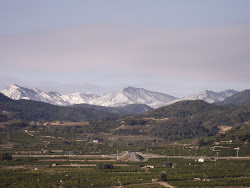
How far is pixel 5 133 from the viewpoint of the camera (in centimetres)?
18062

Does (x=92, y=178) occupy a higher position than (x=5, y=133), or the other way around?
(x=5, y=133)

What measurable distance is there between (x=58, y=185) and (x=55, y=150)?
6590cm

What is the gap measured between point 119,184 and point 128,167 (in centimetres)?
2327

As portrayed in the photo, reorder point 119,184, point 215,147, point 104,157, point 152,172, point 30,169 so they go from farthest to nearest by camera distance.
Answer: point 215,147, point 104,157, point 30,169, point 152,172, point 119,184

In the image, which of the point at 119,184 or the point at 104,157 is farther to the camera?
the point at 104,157

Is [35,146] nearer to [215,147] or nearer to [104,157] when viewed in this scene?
[104,157]

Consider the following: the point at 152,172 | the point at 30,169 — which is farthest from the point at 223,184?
the point at 30,169

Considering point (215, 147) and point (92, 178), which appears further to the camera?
point (215, 147)

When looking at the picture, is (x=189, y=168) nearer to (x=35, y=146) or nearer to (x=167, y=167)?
(x=167, y=167)

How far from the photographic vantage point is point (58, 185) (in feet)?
273

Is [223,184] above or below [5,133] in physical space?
below

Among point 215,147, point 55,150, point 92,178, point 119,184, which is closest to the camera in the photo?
point 119,184

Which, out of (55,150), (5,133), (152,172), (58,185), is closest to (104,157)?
(55,150)

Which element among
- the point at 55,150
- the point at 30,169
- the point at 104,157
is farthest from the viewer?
the point at 55,150
